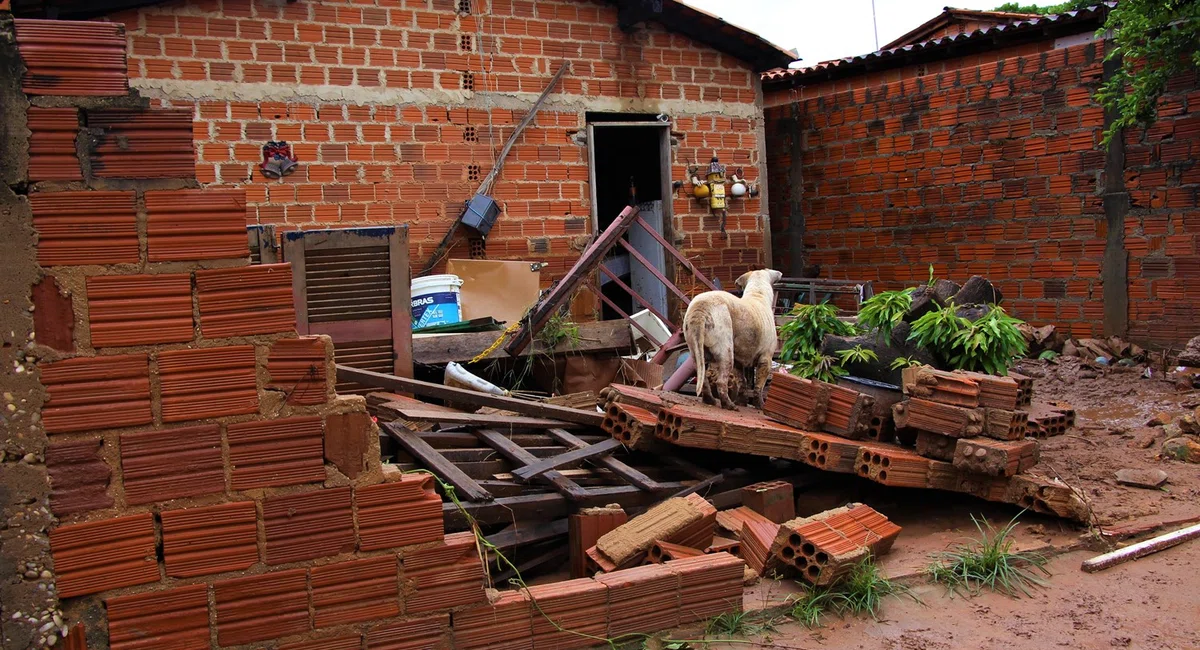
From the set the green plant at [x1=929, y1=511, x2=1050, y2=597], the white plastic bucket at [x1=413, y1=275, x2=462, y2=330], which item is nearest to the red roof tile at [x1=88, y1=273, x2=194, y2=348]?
the green plant at [x1=929, y1=511, x2=1050, y2=597]

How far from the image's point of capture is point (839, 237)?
44.0 ft

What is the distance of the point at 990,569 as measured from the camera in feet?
17.5

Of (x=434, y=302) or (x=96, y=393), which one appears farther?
(x=434, y=302)

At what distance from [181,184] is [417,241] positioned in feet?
22.8

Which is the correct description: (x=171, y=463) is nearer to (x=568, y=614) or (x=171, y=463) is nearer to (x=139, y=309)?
(x=139, y=309)

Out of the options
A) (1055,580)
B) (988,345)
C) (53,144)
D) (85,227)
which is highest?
(53,144)

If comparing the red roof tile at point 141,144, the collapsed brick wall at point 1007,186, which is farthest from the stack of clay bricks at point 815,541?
the collapsed brick wall at point 1007,186

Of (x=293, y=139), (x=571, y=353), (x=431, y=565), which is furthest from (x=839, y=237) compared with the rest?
(x=431, y=565)

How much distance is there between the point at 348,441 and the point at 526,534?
195cm

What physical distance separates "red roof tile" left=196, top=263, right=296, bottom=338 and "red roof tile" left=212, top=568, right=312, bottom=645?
0.95 meters

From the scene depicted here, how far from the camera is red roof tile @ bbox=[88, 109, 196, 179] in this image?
3.39 meters

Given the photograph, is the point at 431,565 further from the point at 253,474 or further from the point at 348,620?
the point at 253,474

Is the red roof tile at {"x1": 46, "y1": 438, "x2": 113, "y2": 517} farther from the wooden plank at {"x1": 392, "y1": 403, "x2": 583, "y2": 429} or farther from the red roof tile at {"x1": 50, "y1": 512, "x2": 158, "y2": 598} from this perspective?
the wooden plank at {"x1": 392, "y1": 403, "x2": 583, "y2": 429}

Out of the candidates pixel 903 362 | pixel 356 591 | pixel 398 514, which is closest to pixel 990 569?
pixel 903 362
